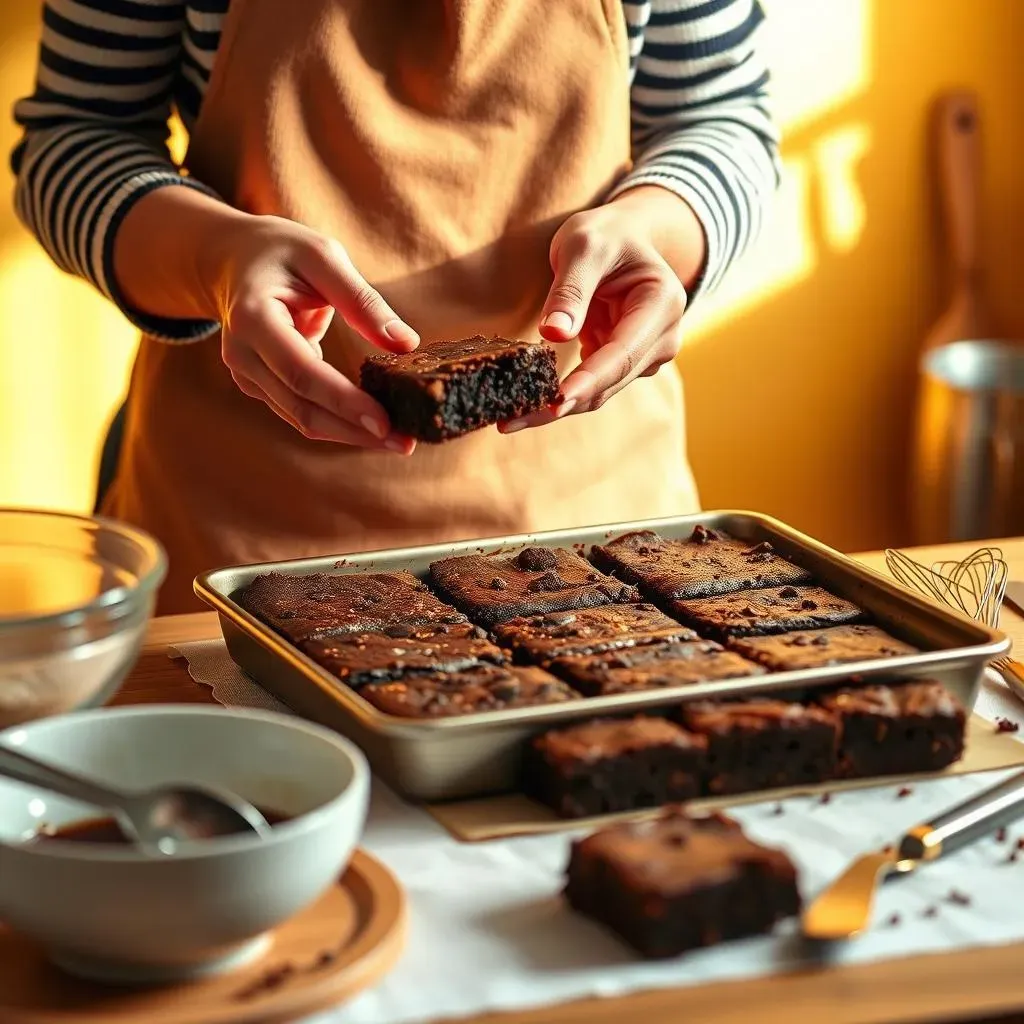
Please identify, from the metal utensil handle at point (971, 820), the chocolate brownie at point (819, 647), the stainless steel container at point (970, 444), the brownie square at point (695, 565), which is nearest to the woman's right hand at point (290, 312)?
the brownie square at point (695, 565)

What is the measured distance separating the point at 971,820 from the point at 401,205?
2.88ft

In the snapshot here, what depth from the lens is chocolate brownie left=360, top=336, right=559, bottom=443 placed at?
1363mm

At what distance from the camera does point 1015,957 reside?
34.3 inches

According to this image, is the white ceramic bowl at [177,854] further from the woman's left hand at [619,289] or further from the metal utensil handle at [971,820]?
the woman's left hand at [619,289]

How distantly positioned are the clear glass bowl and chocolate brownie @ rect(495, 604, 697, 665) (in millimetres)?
307

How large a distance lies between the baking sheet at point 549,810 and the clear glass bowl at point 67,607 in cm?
23

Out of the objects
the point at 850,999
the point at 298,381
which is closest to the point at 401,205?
the point at 298,381

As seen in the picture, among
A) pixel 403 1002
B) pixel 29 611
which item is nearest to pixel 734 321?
pixel 29 611

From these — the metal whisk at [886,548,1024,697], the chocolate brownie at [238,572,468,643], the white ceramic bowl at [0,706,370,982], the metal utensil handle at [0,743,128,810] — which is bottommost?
the metal whisk at [886,548,1024,697]

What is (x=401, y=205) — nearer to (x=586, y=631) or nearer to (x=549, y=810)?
(x=586, y=631)

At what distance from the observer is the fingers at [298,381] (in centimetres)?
136

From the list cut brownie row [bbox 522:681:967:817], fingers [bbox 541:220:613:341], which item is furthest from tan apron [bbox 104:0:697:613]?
cut brownie row [bbox 522:681:967:817]

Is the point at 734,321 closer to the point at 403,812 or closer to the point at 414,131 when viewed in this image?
the point at 414,131

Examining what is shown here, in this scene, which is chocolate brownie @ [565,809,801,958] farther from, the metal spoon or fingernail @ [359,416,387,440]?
fingernail @ [359,416,387,440]
